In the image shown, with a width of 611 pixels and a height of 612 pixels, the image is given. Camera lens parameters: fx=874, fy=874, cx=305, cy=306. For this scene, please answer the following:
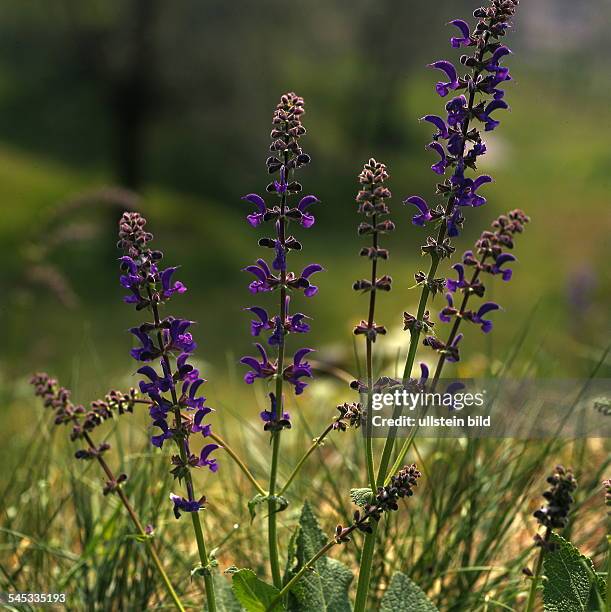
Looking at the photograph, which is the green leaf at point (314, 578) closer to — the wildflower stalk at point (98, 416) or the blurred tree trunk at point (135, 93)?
the wildflower stalk at point (98, 416)

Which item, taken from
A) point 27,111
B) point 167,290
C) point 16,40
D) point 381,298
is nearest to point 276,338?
point 167,290

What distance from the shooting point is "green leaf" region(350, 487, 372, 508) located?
199cm

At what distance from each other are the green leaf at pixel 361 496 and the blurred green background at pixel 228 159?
7858 mm

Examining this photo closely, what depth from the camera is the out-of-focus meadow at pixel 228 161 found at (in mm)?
15141

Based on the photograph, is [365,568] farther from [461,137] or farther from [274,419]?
[461,137]

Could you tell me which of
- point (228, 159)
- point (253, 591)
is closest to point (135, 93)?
point (228, 159)

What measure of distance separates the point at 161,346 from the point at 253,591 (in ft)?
2.08

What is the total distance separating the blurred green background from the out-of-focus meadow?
0.16 ft

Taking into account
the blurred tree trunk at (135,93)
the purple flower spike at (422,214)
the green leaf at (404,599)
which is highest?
the blurred tree trunk at (135,93)

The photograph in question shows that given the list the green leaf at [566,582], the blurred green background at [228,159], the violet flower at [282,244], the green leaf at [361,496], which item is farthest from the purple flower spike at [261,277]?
the blurred green background at [228,159]

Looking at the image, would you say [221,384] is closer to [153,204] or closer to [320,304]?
[320,304]

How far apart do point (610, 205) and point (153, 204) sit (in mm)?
13451

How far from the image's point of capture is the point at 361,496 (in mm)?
2006

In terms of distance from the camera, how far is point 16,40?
76.0 feet
